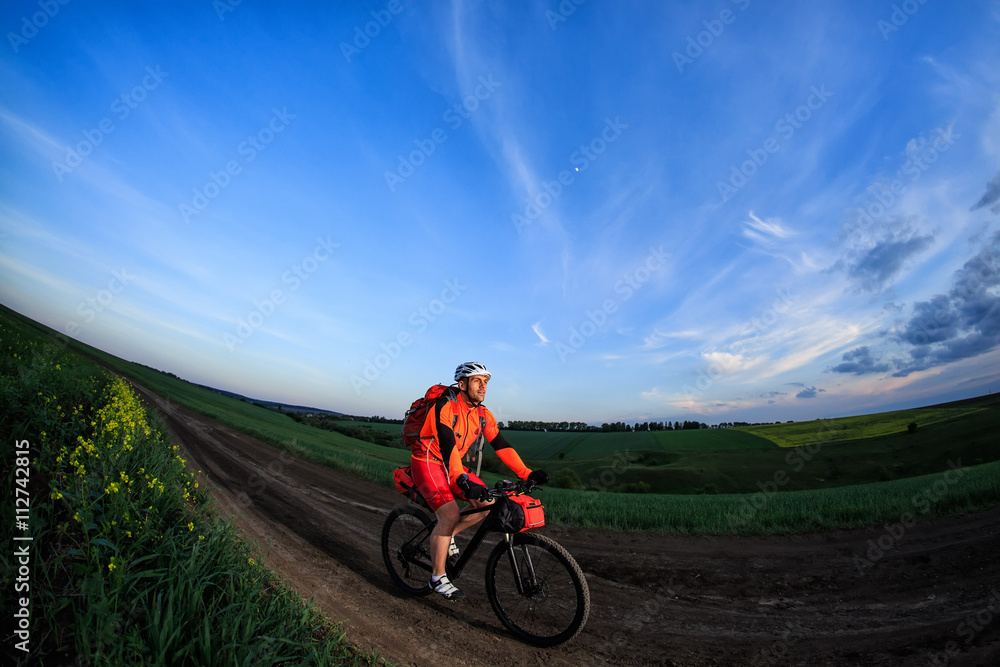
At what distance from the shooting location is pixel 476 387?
464 centimetres

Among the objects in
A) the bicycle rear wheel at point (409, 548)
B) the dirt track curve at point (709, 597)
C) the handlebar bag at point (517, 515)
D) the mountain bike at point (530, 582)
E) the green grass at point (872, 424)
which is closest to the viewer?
the dirt track curve at point (709, 597)

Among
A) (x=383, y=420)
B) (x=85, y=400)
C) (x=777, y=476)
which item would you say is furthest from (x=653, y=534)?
(x=383, y=420)

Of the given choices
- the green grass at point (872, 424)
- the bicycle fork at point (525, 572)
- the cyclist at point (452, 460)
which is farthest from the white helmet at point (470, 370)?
the green grass at point (872, 424)

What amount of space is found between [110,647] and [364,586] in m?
2.82

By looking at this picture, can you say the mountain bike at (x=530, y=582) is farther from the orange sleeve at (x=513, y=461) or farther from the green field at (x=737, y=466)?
the green field at (x=737, y=466)

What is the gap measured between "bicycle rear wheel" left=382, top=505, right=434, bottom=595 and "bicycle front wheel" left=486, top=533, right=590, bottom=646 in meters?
1.00

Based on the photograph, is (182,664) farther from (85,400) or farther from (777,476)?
(777,476)

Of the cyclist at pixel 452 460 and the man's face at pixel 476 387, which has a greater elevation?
the man's face at pixel 476 387

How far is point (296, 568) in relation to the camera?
16.4ft

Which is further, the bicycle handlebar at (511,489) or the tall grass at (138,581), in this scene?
the bicycle handlebar at (511,489)

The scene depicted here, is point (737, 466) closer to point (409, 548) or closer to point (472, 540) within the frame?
point (409, 548)

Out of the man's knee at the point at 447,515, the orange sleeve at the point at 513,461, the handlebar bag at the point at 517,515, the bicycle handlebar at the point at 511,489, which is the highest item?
the orange sleeve at the point at 513,461

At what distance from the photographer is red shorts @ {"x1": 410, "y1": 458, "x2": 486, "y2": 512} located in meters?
4.31

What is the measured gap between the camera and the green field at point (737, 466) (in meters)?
8.03
